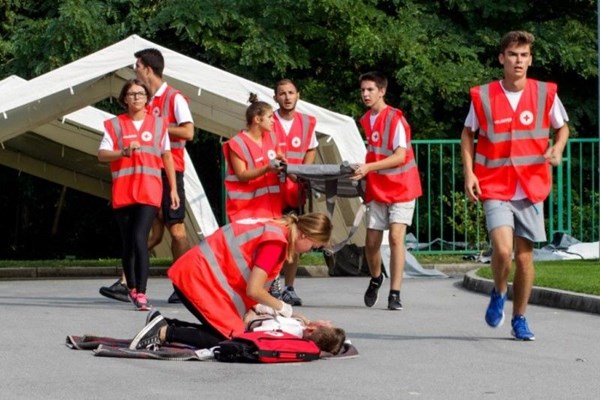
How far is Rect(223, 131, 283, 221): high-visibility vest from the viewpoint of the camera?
41.9 ft

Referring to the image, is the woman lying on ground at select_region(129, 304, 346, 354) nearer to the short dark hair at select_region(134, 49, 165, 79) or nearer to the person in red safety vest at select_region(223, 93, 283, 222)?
the person in red safety vest at select_region(223, 93, 283, 222)

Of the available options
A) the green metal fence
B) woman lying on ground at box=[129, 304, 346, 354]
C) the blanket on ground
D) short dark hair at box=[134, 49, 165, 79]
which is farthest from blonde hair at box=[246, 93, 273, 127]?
the green metal fence

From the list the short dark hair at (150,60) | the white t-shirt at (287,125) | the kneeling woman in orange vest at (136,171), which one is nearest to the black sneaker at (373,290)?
the white t-shirt at (287,125)

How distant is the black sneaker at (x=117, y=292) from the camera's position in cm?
1347

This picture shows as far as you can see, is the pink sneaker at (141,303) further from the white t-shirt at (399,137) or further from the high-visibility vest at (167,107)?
the white t-shirt at (399,137)

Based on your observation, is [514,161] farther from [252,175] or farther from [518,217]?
[252,175]

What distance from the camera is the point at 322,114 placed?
58.0ft

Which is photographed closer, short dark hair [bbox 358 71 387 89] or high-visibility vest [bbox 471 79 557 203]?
high-visibility vest [bbox 471 79 557 203]

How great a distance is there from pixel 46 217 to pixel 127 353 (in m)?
20.7

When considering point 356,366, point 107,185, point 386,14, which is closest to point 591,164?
point 386,14

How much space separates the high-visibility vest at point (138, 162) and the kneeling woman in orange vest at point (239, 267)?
3.38 m

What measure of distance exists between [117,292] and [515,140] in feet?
14.6

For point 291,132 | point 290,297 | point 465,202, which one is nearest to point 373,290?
point 290,297

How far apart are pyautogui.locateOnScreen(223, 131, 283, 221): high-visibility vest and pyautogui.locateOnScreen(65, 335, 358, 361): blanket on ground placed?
10.1ft
